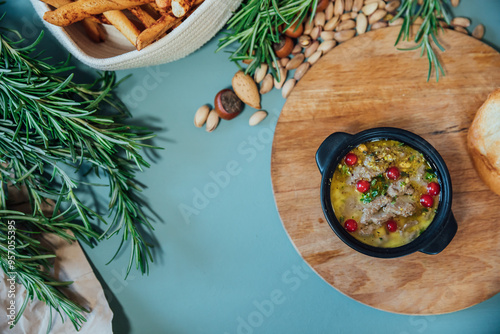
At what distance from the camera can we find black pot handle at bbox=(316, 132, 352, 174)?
3.23 ft

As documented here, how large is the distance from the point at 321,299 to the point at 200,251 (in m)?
0.38

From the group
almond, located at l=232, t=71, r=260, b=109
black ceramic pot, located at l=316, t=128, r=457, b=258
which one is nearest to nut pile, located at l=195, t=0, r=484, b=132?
almond, located at l=232, t=71, r=260, b=109

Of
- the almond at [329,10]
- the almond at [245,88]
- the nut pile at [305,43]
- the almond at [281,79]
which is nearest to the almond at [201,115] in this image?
the nut pile at [305,43]

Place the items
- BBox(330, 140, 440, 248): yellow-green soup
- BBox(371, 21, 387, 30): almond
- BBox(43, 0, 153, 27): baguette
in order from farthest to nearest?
BBox(371, 21, 387, 30): almond < BBox(330, 140, 440, 248): yellow-green soup < BBox(43, 0, 153, 27): baguette

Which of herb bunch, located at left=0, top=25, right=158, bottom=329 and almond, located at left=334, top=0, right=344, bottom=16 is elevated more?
herb bunch, located at left=0, top=25, right=158, bottom=329

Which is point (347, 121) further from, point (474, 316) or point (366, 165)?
point (474, 316)

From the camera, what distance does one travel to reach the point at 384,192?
1003 millimetres

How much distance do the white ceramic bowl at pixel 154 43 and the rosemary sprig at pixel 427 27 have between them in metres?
0.42

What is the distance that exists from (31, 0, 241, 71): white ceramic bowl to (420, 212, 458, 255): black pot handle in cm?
75

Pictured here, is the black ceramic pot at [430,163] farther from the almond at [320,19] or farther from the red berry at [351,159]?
the almond at [320,19]

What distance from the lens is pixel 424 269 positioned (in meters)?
1.06

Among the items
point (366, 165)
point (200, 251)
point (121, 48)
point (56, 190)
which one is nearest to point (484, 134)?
point (366, 165)

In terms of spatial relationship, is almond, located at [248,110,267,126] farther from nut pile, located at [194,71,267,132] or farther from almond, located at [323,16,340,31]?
almond, located at [323,16,340,31]

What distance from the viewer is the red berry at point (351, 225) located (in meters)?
0.99
